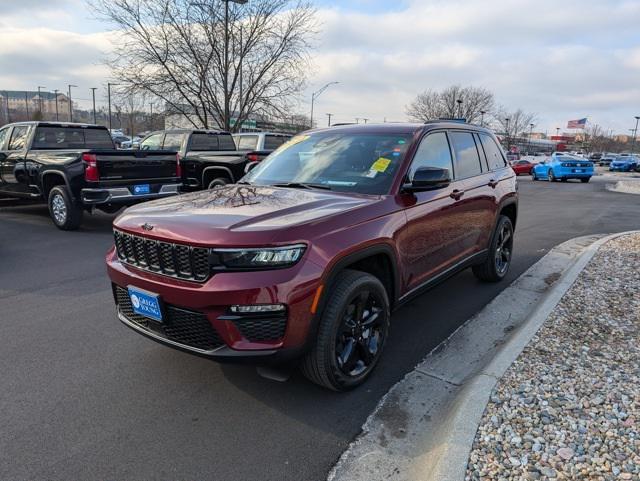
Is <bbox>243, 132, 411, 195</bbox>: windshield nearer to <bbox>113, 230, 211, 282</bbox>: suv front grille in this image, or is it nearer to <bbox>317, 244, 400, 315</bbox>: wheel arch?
<bbox>317, 244, 400, 315</bbox>: wheel arch

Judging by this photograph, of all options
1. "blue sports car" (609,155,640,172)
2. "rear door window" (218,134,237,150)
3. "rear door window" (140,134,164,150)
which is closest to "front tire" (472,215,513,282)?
"rear door window" (218,134,237,150)

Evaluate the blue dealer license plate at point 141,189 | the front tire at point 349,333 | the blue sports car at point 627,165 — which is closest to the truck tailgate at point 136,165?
the blue dealer license plate at point 141,189

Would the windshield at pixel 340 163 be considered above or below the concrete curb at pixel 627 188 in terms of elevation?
above

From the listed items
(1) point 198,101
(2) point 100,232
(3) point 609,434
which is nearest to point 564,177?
(1) point 198,101

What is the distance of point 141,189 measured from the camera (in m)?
8.33

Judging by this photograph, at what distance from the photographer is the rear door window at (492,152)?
537 centimetres

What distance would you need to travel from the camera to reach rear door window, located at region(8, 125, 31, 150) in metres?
9.11

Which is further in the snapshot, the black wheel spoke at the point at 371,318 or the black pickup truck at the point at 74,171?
the black pickup truck at the point at 74,171

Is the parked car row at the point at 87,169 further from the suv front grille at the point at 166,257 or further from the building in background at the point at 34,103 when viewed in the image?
the building in background at the point at 34,103

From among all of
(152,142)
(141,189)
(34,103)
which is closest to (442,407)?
(141,189)

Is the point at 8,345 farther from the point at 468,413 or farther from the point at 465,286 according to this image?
the point at 465,286

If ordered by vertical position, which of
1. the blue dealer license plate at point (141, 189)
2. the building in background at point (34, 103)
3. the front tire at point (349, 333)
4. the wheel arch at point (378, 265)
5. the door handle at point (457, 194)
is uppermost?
the building in background at point (34, 103)

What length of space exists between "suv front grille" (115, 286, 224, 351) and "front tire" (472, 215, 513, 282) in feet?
12.1

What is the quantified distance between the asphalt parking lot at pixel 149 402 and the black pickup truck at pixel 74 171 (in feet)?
10.3
